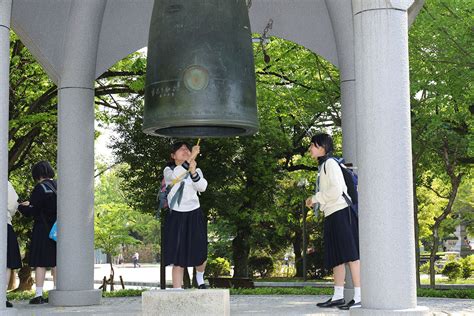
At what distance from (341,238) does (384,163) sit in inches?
88.7

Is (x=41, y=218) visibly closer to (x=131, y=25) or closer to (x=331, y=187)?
(x=131, y=25)

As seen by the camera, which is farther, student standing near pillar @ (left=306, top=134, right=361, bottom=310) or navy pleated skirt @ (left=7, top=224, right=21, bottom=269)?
navy pleated skirt @ (left=7, top=224, right=21, bottom=269)

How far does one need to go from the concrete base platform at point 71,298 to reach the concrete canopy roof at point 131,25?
116 inches

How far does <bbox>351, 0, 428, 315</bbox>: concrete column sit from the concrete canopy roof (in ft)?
11.3

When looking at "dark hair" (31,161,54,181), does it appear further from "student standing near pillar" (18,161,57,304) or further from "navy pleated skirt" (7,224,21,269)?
"navy pleated skirt" (7,224,21,269)

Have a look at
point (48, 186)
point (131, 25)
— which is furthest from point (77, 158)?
point (131, 25)

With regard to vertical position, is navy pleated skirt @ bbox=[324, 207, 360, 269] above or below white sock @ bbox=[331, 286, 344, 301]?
above

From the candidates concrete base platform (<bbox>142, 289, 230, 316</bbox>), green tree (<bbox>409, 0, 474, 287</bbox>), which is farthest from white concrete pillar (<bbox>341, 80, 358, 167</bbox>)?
green tree (<bbox>409, 0, 474, 287</bbox>)

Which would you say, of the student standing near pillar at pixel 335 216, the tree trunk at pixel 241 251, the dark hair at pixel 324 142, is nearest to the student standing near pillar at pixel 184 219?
the student standing near pillar at pixel 335 216

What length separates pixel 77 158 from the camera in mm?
10477

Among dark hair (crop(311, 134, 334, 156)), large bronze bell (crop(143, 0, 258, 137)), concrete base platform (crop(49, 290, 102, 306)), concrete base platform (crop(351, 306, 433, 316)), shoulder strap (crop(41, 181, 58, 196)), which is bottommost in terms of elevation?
concrete base platform (crop(49, 290, 102, 306))

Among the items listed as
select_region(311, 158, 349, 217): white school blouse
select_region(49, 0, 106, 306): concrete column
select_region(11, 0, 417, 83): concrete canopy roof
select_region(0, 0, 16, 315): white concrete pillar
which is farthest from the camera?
select_region(11, 0, 417, 83): concrete canopy roof

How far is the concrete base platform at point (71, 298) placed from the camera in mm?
10172

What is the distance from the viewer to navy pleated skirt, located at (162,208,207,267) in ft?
27.3
